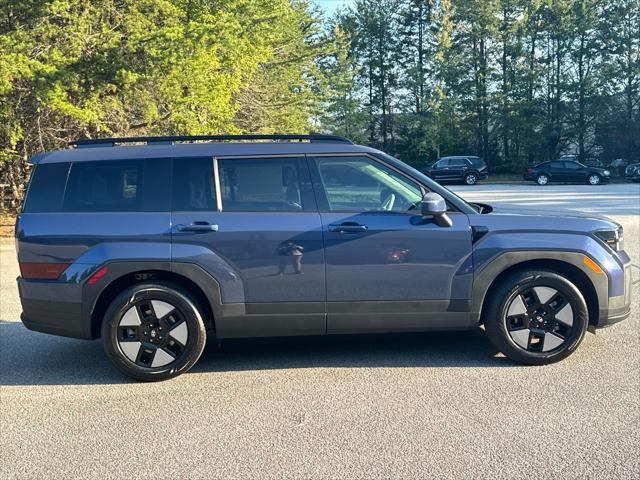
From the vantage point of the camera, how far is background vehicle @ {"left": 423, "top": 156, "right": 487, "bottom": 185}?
3717 centimetres

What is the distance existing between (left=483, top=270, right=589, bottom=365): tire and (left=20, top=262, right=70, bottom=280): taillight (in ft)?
11.0

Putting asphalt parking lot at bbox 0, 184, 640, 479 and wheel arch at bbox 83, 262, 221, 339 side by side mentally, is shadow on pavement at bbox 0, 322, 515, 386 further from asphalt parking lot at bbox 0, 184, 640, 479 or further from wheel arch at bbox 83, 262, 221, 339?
wheel arch at bbox 83, 262, 221, 339

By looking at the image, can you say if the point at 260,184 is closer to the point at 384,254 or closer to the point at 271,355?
the point at 384,254

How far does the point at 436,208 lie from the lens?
4.48 meters

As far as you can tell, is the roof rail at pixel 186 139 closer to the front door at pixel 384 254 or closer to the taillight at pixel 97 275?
the front door at pixel 384 254

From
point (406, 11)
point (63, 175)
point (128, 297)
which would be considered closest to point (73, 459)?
point (128, 297)

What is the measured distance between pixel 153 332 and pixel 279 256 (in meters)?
1.15

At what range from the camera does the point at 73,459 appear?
11.4ft

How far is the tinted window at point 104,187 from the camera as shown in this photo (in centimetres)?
466

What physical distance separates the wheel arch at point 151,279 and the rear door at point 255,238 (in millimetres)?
72

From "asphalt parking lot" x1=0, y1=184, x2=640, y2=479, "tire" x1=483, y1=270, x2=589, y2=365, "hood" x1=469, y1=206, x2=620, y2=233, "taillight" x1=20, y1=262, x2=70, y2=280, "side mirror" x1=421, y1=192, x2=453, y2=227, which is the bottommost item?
"asphalt parking lot" x1=0, y1=184, x2=640, y2=479

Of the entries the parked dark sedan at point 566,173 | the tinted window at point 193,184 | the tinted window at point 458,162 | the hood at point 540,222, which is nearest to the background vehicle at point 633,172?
the parked dark sedan at point 566,173

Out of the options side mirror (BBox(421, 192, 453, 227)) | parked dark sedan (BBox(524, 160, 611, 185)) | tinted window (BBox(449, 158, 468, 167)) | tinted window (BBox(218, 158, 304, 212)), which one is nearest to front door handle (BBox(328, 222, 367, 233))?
tinted window (BBox(218, 158, 304, 212))

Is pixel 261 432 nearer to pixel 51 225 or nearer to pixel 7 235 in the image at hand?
pixel 51 225
